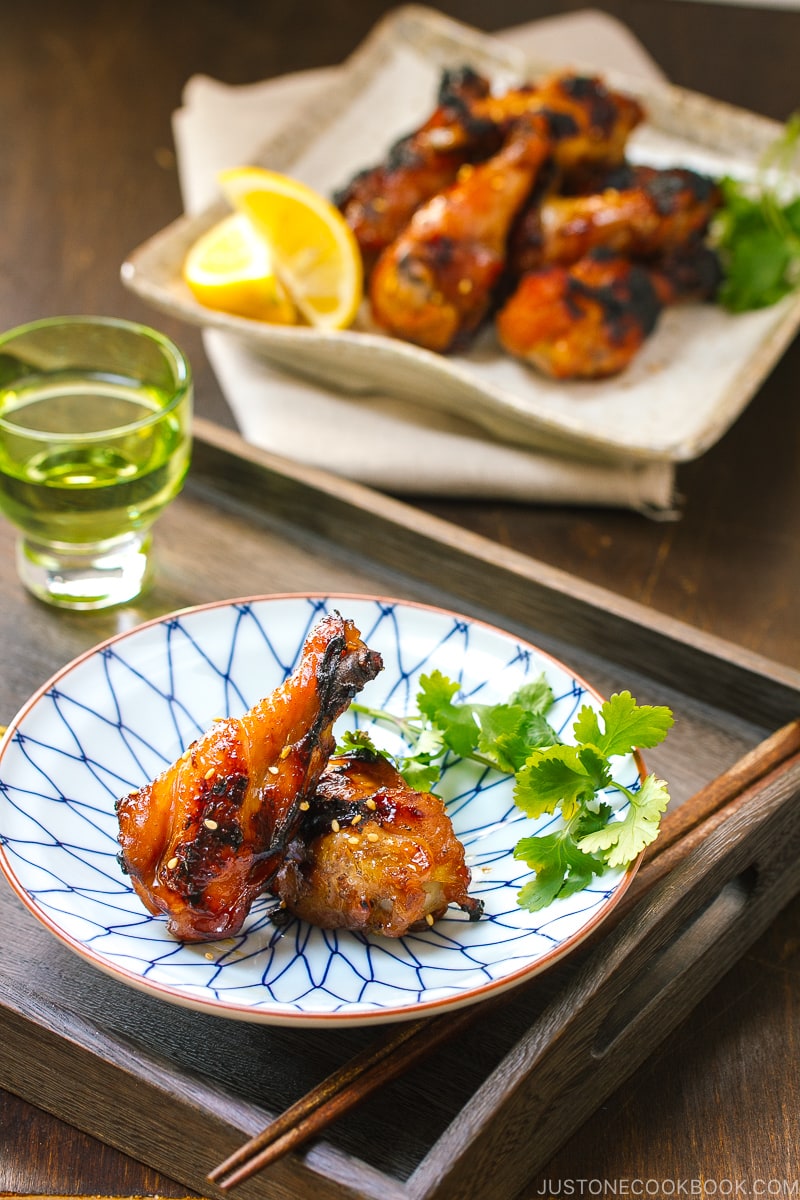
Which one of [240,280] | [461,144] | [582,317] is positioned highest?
[461,144]

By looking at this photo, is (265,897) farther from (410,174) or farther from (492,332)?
(410,174)

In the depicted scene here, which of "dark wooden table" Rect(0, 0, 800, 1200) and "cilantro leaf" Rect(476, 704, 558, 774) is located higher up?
"cilantro leaf" Rect(476, 704, 558, 774)

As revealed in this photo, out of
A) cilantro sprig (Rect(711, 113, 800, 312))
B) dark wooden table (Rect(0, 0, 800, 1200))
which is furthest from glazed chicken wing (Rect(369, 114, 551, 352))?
cilantro sprig (Rect(711, 113, 800, 312))

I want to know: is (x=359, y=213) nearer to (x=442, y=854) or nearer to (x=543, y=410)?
(x=543, y=410)

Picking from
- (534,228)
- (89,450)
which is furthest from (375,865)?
(534,228)

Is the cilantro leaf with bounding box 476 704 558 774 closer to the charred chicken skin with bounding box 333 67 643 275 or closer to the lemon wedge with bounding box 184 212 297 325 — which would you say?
the lemon wedge with bounding box 184 212 297 325

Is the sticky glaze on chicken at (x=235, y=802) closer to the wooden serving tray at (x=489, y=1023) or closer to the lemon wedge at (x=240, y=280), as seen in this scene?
the wooden serving tray at (x=489, y=1023)

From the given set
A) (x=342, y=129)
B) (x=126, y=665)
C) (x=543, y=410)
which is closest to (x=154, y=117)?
(x=342, y=129)
